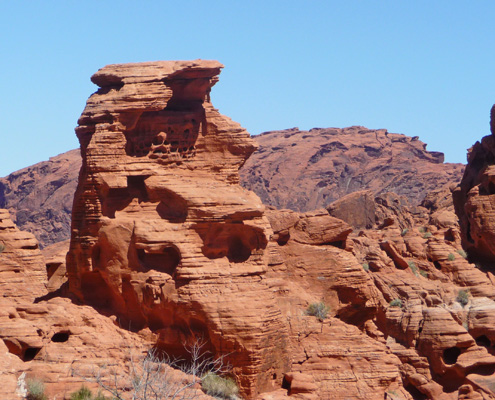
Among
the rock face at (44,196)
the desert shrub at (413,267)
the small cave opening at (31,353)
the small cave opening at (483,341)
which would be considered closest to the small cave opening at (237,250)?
the small cave opening at (31,353)

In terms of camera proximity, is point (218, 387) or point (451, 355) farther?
point (451, 355)

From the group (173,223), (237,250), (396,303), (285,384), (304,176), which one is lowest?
(304,176)

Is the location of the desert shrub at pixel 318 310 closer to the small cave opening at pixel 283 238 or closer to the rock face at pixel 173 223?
the small cave opening at pixel 283 238

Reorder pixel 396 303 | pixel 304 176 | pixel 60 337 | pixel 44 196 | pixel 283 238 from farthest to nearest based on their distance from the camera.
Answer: pixel 304 176 → pixel 44 196 → pixel 396 303 → pixel 283 238 → pixel 60 337

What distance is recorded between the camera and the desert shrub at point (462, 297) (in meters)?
40.8

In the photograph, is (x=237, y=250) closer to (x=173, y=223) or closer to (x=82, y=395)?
(x=173, y=223)

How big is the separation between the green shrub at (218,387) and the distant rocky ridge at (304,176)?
71.7m

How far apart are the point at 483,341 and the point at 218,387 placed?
16322 millimetres

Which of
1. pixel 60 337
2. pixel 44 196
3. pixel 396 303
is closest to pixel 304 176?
pixel 44 196

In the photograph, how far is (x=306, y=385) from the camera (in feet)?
89.4

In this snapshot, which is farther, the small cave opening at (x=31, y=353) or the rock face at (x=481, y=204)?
the rock face at (x=481, y=204)

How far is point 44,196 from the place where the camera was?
105 metres

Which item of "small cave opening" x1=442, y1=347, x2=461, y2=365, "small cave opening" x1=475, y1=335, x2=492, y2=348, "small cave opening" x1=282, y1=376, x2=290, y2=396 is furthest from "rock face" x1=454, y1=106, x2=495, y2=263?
"small cave opening" x1=282, y1=376, x2=290, y2=396

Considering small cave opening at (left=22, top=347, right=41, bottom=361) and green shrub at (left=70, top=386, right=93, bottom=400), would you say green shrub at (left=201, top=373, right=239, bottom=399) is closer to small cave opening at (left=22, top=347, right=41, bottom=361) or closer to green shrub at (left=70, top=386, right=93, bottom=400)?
green shrub at (left=70, top=386, right=93, bottom=400)
